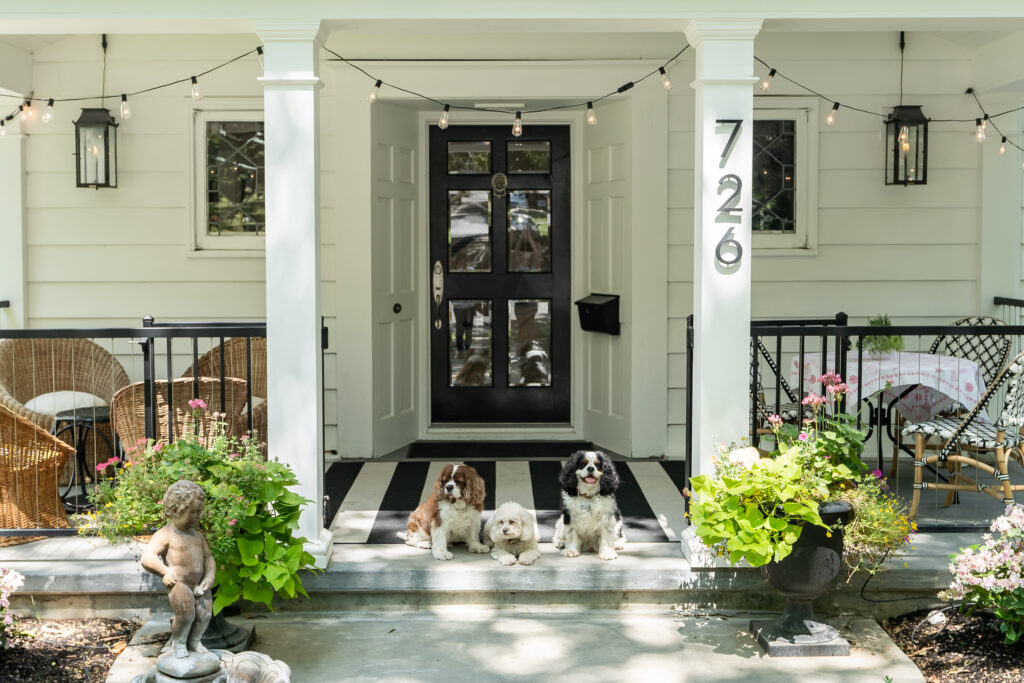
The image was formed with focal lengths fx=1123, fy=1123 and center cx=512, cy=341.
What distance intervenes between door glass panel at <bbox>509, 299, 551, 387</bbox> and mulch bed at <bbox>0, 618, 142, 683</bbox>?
142 inches

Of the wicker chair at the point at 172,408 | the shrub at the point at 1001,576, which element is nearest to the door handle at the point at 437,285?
the wicker chair at the point at 172,408

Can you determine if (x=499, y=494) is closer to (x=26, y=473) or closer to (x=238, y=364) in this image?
(x=238, y=364)

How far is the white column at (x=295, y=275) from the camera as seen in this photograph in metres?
4.57

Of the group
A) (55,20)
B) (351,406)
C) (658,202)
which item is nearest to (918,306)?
(658,202)

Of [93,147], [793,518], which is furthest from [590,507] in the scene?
[93,147]

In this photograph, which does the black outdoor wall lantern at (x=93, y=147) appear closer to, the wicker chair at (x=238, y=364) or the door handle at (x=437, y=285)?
the wicker chair at (x=238, y=364)

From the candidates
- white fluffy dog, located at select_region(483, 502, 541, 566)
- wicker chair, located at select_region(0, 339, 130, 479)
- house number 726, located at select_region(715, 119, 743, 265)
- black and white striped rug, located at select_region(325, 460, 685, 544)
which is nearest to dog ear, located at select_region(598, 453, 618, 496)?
white fluffy dog, located at select_region(483, 502, 541, 566)

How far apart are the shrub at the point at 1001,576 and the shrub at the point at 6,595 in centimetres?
350

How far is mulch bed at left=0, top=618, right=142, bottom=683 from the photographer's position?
13.2 ft

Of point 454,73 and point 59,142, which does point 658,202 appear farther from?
point 59,142

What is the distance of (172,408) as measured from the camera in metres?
4.96

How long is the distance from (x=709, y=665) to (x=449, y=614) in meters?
1.08

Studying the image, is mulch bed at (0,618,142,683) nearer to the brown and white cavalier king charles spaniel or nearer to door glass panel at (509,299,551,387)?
the brown and white cavalier king charles spaniel

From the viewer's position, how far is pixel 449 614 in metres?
4.57
